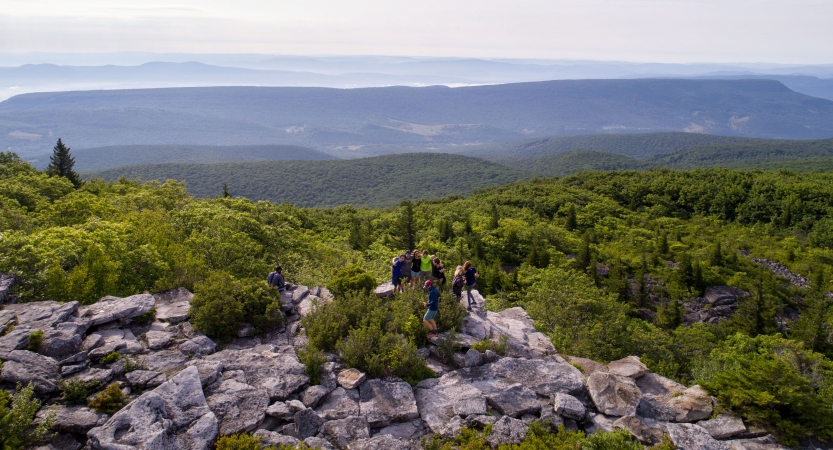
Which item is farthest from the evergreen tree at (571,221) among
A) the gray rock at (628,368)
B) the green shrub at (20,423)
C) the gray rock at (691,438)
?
the green shrub at (20,423)

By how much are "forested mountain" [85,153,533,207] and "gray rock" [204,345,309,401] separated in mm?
109194

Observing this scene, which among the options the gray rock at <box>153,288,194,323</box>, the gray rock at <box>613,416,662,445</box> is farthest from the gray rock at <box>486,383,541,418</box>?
the gray rock at <box>153,288,194,323</box>

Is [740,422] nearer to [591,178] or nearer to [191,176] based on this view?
[591,178]

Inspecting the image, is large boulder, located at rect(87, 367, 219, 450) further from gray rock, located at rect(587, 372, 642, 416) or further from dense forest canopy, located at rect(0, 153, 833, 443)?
gray rock, located at rect(587, 372, 642, 416)

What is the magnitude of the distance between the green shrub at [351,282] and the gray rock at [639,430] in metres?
7.58

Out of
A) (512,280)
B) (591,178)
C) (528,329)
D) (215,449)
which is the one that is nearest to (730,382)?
(528,329)

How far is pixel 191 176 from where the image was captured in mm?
130000

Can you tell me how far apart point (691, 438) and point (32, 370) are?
12308mm

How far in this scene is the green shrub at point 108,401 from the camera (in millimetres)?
7812

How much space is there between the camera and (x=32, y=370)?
8.24 m

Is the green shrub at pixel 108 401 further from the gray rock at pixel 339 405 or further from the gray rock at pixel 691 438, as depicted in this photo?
the gray rock at pixel 691 438

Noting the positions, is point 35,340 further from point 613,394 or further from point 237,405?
point 613,394

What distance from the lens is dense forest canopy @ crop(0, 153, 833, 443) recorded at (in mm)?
12625

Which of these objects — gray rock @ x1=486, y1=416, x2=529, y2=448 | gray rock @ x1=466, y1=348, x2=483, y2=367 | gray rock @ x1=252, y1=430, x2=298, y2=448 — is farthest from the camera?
gray rock @ x1=466, y1=348, x2=483, y2=367
